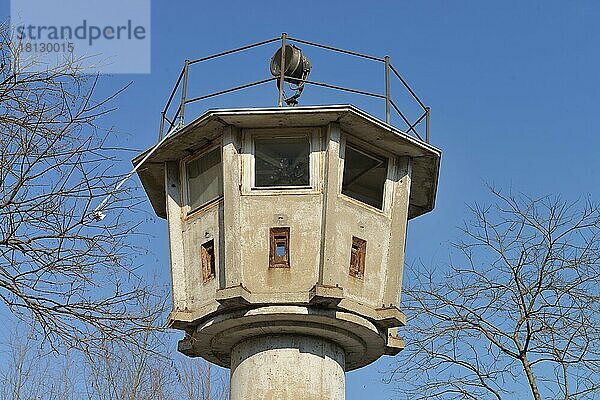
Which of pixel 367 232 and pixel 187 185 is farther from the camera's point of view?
pixel 187 185

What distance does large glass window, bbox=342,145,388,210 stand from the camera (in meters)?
14.6

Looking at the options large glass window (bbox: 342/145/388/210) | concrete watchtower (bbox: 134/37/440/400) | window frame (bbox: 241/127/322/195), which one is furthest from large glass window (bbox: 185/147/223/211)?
large glass window (bbox: 342/145/388/210)

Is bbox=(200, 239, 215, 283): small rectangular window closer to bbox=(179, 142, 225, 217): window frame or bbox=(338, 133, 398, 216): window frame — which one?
bbox=(179, 142, 225, 217): window frame

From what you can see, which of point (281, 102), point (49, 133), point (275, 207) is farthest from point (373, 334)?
point (49, 133)

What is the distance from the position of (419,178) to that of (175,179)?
3.79 metres

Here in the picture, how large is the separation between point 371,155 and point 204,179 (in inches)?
98.4

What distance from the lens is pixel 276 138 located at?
47.1ft

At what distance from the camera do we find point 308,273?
45.4 feet

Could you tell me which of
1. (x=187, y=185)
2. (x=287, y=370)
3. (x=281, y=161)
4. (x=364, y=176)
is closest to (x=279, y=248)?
(x=281, y=161)

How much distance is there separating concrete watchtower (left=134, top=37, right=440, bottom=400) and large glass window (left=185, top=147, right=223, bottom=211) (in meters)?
0.02

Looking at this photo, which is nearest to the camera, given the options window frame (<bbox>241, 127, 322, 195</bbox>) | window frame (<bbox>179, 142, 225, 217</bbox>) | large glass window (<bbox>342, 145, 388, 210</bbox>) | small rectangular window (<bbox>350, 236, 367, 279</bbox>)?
window frame (<bbox>241, 127, 322, 195</bbox>)

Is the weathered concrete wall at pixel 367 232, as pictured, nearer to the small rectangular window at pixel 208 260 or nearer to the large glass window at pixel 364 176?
the large glass window at pixel 364 176

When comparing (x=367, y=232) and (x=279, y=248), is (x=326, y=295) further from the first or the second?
(x=367, y=232)

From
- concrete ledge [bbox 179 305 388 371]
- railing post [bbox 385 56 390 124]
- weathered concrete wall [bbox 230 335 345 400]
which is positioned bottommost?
weathered concrete wall [bbox 230 335 345 400]
